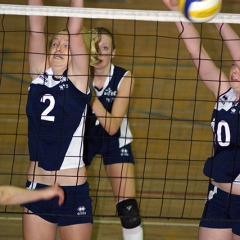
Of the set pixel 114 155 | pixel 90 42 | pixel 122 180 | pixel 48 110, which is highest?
pixel 90 42

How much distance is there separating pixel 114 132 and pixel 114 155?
240 millimetres

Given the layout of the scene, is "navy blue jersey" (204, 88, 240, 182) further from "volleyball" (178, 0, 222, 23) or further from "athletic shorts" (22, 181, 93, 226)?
"athletic shorts" (22, 181, 93, 226)

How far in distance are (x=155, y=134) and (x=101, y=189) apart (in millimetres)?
1258

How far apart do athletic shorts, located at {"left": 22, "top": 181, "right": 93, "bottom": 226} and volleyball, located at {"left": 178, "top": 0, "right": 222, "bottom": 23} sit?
116 cm

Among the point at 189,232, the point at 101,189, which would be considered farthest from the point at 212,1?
the point at 101,189

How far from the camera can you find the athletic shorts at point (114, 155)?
4.35 meters

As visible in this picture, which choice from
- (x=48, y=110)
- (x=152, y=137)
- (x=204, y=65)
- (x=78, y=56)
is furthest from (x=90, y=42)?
(x=152, y=137)

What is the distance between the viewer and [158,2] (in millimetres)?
10211

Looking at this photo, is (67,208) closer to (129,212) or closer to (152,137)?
(129,212)

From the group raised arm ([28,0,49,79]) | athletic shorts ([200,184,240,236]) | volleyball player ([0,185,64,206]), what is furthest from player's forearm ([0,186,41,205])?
athletic shorts ([200,184,240,236])

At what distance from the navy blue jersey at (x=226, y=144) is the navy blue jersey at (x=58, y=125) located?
773 millimetres

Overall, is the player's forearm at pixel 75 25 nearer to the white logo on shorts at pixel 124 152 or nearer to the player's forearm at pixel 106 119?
the player's forearm at pixel 106 119

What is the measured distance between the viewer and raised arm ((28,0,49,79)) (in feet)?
12.1

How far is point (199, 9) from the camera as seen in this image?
323 centimetres
